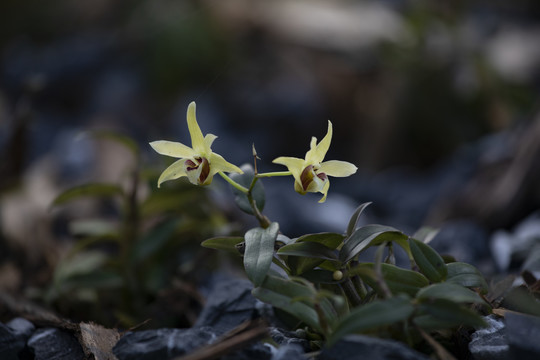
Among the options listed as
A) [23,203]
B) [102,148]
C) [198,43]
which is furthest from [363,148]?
[23,203]

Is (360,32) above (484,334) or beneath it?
above

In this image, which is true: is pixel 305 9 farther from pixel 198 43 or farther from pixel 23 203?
pixel 23 203

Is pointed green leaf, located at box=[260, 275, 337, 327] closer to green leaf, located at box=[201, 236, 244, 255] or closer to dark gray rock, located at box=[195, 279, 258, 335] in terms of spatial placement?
green leaf, located at box=[201, 236, 244, 255]

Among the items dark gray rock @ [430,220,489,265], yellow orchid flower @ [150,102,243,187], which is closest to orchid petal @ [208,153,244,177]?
yellow orchid flower @ [150,102,243,187]

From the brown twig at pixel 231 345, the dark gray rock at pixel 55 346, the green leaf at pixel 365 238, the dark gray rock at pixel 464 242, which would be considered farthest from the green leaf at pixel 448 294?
the dark gray rock at pixel 464 242

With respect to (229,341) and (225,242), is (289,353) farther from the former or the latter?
(225,242)

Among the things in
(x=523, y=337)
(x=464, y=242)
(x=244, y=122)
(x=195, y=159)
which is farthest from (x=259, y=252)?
(x=244, y=122)
